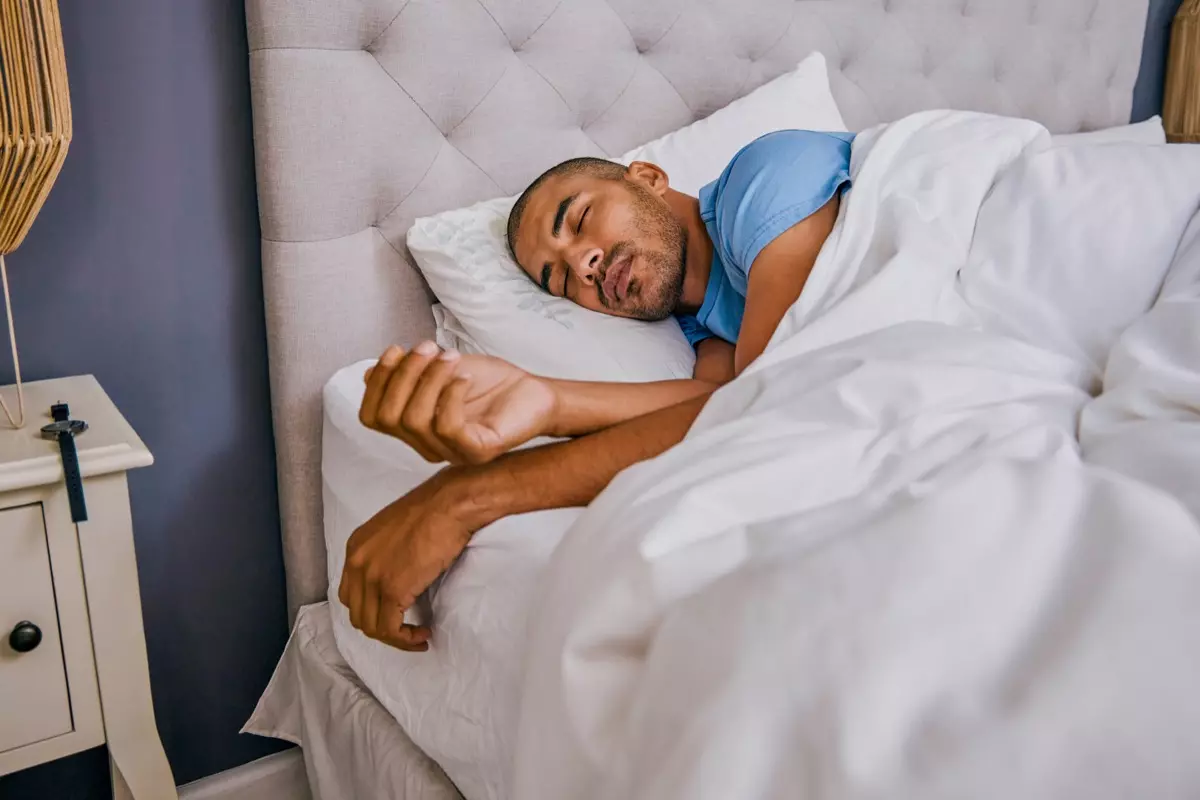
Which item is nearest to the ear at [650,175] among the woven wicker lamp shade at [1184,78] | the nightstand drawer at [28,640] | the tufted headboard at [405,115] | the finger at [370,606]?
the tufted headboard at [405,115]

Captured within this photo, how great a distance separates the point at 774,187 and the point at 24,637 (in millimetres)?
995

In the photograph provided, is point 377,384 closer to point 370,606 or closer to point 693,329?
point 370,606

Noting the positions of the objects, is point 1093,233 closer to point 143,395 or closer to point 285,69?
point 285,69

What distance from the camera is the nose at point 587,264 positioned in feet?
4.11

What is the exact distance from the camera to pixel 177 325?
1.20 m

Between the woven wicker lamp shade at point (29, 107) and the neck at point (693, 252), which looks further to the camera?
the neck at point (693, 252)

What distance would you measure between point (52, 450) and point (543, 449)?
1.62 ft

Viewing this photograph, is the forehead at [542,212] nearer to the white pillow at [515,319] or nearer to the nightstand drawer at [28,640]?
the white pillow at [515,319]

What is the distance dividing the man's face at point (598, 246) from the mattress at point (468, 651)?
357mm

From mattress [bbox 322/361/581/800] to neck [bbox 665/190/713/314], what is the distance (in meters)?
0.56

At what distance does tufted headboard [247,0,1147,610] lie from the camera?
3.83 ft

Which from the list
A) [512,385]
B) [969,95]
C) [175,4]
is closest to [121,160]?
[175,4]

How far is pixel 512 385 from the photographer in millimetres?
857

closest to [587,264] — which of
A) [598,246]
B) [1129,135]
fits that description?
[598,246]
